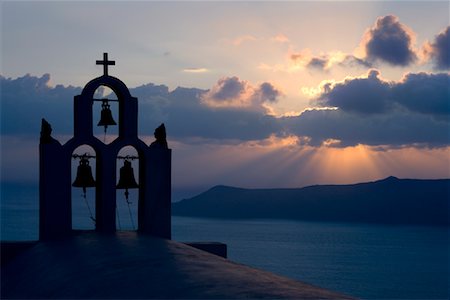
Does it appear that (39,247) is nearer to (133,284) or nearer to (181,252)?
(181,252)

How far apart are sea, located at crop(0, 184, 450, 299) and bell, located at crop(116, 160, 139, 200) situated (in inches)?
915

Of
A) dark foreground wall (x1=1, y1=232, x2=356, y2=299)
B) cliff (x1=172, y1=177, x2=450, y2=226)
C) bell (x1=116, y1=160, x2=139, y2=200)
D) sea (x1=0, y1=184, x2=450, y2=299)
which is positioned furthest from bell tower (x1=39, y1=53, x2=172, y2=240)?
cliff (x1=172, y1=177, x2=450, y2=226)

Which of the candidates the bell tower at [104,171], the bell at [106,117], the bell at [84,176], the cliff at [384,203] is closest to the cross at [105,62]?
the bell tower at [104,171]

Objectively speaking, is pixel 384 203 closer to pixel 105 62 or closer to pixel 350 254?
pixel 350 254

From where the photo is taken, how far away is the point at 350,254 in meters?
119

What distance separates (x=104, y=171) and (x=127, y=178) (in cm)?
70

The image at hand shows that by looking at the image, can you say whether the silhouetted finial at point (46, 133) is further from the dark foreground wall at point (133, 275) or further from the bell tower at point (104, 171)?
the dark foreground wall at point (133, 275)

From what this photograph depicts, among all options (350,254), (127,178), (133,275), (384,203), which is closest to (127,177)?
(127,178)

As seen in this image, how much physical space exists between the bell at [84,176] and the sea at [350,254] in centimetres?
2339

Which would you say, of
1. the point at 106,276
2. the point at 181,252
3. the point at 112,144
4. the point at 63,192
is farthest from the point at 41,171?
the point at 106,276

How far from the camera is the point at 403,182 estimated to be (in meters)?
190

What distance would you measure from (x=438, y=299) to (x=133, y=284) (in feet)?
237

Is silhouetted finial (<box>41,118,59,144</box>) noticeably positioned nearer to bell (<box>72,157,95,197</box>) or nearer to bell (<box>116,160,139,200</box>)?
bell (<box>72,157,95,197</box>)

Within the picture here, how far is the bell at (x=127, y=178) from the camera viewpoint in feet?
39.1
